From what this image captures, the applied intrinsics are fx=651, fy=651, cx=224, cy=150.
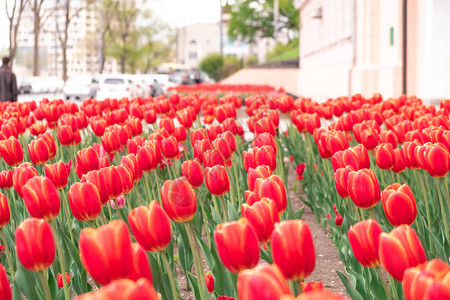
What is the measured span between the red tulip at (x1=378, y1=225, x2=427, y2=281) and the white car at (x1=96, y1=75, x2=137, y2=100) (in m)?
23.5

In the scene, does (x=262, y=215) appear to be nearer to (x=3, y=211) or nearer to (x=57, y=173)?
(x=3, y=211)

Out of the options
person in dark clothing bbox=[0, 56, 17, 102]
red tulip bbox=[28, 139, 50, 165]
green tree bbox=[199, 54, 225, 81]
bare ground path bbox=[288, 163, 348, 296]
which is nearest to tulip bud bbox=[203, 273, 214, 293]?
bare ground path bbox=[288, 163, 348, 296]

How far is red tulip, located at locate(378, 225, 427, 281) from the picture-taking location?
1492 millimetres

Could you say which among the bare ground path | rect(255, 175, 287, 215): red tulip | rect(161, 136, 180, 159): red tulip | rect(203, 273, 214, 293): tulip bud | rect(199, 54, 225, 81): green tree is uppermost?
rect(199, 54, 225, 81): green tree

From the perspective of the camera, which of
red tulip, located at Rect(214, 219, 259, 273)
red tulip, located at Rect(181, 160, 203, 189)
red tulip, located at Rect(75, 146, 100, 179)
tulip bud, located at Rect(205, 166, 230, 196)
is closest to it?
red tulip, located at Rect(214, 219, 259, 273)

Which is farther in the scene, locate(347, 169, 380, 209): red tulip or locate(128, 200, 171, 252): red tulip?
locate(347, 169, 380, 209): red tulip

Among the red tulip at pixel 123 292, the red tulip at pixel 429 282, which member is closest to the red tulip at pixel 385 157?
the red tulip at pixel 429 282

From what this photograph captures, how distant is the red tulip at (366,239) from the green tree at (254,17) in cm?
7392

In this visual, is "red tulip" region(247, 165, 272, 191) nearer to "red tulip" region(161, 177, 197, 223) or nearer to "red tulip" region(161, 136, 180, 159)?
"red tulip" region(161, 177, 197, 223)

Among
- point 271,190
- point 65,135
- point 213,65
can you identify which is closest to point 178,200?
point 271,190

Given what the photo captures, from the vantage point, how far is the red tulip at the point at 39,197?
2.26 metres

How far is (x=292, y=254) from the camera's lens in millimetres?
1460

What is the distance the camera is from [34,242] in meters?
1.77

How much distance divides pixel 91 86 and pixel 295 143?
88.5 feet
